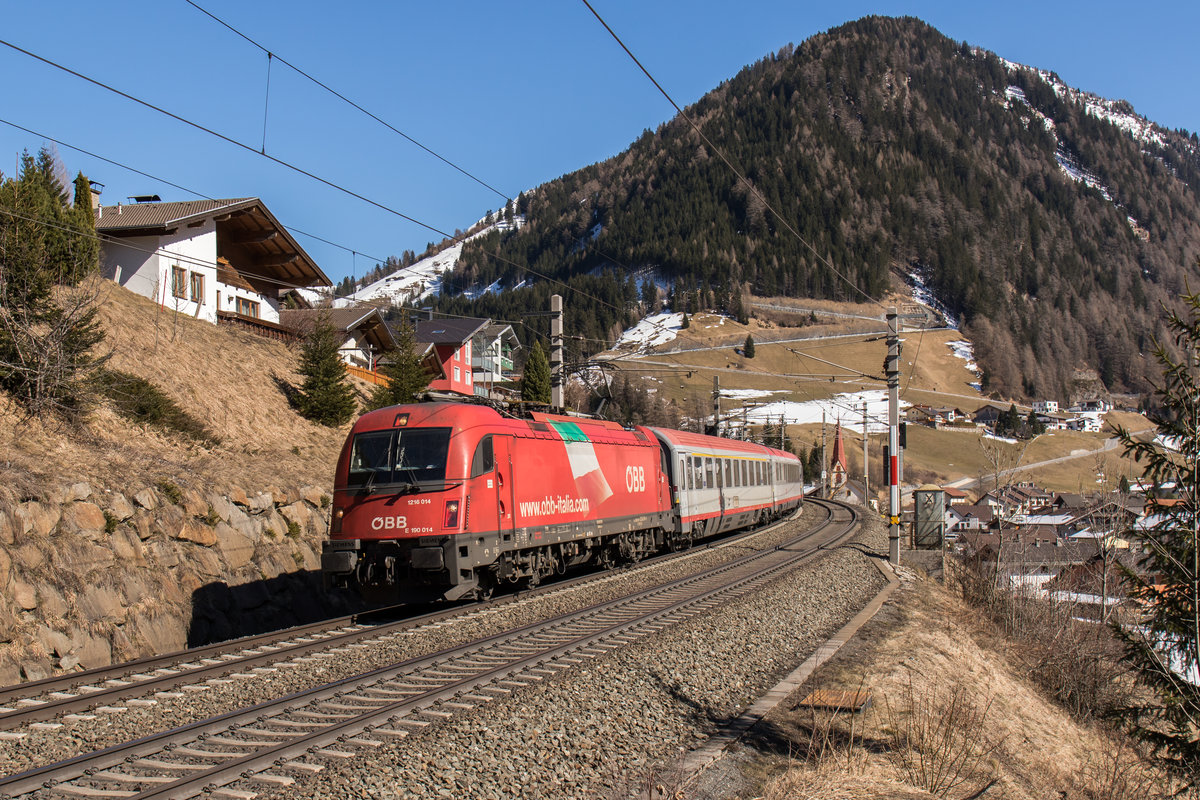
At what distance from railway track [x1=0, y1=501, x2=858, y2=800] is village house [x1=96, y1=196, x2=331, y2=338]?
2119cm

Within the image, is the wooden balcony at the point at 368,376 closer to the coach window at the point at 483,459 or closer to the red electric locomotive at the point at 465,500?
the red electric locomotive at the point at 465,500

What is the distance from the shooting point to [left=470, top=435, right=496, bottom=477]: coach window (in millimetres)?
12938

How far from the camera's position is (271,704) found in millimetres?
7691

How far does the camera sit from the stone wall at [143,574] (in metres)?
10.7

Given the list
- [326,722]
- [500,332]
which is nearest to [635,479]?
[326,722]

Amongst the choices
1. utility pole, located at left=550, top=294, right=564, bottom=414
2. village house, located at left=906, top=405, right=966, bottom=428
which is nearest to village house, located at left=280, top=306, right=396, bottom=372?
utility pole, located at left=550, top=294, right=564, bottom=414

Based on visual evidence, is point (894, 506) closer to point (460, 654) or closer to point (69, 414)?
point (460, 654)

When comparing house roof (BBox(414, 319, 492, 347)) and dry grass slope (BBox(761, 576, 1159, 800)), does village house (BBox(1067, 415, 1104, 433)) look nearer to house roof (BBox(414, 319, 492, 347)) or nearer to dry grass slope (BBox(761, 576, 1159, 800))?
house roof (BBox(414, 319, 492, 347))

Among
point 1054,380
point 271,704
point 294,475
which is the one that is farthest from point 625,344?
point 271,704

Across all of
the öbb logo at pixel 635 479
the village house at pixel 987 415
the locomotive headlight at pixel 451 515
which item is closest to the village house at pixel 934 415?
the village house at pixel 987 415

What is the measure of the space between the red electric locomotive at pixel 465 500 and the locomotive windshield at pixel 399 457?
0.02 meters

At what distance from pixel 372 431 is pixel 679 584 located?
22.3ft

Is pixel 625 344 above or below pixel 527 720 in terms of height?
above

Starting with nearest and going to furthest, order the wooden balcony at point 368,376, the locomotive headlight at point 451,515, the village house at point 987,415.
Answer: the locomotive headlight at point 451,515 → the wooden balcony at point 368,376 → the village house at point 987,415
